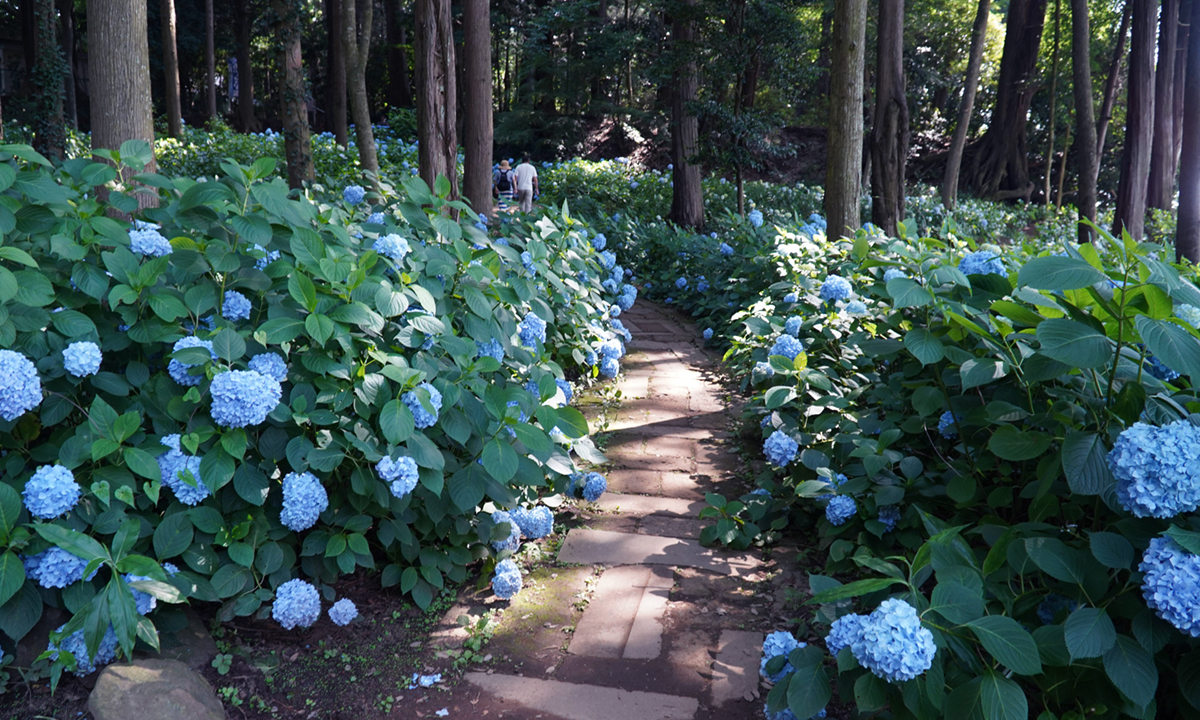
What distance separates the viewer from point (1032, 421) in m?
1.84

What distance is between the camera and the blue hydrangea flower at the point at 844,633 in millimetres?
1420

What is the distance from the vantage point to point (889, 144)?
6.96 m

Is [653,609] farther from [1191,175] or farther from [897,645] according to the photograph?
[1191,175]

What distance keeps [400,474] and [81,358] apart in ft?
2.64

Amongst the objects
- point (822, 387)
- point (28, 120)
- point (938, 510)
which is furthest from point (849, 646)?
point (28, 120)

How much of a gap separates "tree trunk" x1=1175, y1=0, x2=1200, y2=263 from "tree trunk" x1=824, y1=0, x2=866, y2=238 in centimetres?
388

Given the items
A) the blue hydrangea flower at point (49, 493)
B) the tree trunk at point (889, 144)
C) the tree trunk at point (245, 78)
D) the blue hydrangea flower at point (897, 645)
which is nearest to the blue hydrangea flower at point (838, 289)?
the blue hydrangea flower at point (897, 645)

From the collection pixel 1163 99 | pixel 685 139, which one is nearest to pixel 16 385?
pixel 685 139

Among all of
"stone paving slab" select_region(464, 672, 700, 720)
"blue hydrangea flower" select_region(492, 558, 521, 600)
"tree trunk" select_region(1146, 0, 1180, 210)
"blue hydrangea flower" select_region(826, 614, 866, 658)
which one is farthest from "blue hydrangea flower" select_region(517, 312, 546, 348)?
"tree trunk" select_region(1146, 0, 1180, 210)

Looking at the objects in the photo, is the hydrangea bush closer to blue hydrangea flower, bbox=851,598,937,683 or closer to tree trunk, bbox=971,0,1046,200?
blue hydrangea flower, bbox=851,598,937,683

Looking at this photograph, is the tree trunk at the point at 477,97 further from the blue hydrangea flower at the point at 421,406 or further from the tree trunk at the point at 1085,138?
the tree trunk at the point at 1085,138

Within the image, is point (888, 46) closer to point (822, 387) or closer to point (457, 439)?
point (822, 387)

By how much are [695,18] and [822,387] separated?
307 inches

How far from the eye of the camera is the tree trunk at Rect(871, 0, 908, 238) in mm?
6895
